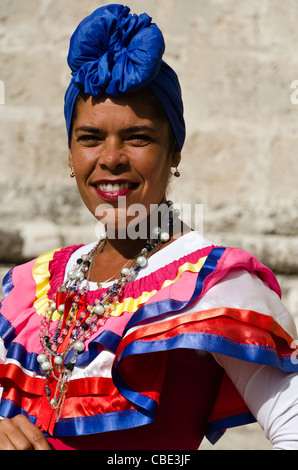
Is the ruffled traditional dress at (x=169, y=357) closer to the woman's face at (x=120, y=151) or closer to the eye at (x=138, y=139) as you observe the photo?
the woman's face at (x=120, y=151)

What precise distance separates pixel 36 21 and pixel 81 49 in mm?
1727

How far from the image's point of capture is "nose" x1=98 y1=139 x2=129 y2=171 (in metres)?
1.61

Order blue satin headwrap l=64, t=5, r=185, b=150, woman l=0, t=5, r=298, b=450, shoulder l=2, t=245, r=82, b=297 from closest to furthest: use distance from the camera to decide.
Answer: woman l=0, t=5, r=298, b=450 < blue satin headwrap l=64, t=5, r=185, b=150 < shoulder l=2, t=245, r=82, b=297

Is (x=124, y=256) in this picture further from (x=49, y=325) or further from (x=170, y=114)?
(x=170, y=114)

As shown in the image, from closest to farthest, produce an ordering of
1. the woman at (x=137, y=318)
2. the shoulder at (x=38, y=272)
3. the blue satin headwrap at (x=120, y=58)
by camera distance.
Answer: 1. the woman at (x=137, y=318)
2. the blue satin headwrap at (x=120, y=58)
3. the shoulder at (x=38, y=272)

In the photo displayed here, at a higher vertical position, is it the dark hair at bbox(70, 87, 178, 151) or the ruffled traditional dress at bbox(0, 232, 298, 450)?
the dark hair at bbox(70, 87, 178, 151)

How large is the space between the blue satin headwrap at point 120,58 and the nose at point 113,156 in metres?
0.14

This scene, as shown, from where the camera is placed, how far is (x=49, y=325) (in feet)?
5.81

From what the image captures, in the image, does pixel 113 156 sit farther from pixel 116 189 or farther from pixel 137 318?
pixel 137 318

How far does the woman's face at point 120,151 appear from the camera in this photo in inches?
63.9

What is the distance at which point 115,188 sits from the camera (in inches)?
65.4

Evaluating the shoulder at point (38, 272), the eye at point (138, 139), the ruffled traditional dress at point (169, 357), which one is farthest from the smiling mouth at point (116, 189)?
the shoulder at point (38, 272)

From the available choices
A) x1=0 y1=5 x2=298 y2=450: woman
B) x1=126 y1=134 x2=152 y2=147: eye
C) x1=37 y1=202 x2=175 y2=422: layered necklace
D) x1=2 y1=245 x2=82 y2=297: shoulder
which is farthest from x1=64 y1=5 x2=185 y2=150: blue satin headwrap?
x1=2 y1=245 x2=82 y2=297: shoulder

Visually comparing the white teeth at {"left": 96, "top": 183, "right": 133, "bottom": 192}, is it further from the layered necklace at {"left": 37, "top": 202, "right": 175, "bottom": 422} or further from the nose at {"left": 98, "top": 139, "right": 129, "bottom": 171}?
the layered necklace at {"left": 37, "top": 202, "right": 175, "bottom": 422}
